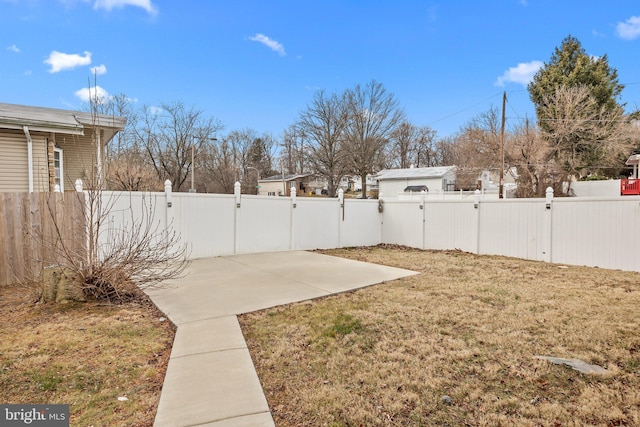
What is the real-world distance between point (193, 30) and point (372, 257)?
11144mm

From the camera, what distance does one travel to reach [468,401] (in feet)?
7.77

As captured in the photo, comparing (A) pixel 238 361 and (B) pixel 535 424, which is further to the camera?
(A) pixel 238 361

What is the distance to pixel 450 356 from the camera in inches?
121

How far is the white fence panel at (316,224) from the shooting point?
10.4m

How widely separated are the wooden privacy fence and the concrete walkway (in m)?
1.88

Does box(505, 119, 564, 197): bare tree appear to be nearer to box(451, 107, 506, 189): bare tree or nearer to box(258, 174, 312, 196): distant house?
→ box(451, 107, 506, 189): bare tree

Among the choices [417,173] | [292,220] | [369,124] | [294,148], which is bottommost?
[292,220]

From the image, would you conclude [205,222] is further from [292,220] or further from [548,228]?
[548,228]

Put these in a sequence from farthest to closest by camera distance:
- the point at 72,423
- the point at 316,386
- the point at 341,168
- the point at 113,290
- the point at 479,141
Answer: the point at 341,168
the point at 479,141
the point at 113,290
the point at 316,386
the point at 72,423

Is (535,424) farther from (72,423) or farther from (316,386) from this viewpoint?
(72,423)

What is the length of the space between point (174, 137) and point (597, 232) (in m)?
29.8

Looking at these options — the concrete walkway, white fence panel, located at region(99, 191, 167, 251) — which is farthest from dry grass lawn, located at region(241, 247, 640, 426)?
white fence panel, located at region(99, 191, 167, 251)

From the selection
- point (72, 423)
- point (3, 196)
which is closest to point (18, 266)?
point (3, 196)

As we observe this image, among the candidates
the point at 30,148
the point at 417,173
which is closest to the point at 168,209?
the point at 30,148
